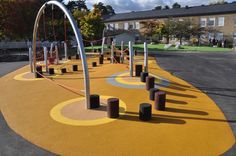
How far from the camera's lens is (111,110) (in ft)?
26.4

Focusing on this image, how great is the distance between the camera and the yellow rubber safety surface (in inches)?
244

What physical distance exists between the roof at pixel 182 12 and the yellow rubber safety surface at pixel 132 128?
4078 centimetres

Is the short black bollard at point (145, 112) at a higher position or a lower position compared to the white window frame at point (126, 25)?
lower

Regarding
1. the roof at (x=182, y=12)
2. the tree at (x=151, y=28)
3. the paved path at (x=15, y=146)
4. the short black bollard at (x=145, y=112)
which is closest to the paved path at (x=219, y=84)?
the short black bollard at (x=145, y=112)

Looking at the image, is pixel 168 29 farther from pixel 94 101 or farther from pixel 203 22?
pixel 94 101

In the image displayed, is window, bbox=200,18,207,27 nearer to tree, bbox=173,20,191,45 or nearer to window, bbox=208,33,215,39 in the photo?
window, bbox=208,33,215,39

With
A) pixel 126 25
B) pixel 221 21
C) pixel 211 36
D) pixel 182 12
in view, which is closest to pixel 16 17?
pixel 211 36

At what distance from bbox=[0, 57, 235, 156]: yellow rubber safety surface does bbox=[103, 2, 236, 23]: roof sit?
40776mm

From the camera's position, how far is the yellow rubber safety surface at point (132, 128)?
6191mm

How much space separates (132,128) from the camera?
7355mm

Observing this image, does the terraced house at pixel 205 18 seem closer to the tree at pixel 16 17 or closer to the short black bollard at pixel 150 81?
the tree at pixel 16 17

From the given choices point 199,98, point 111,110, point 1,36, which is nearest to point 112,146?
point 111,110

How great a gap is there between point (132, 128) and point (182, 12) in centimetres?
4846

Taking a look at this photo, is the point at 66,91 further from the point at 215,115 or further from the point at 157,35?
the point at 157,35
